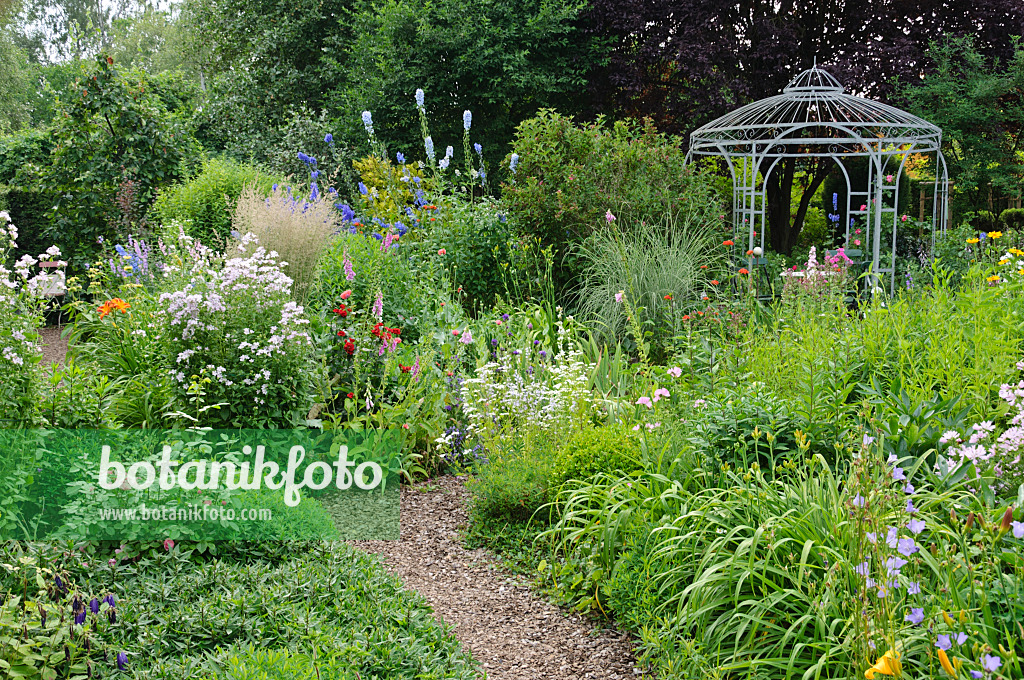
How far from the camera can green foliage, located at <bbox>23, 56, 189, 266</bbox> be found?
28.7 ft

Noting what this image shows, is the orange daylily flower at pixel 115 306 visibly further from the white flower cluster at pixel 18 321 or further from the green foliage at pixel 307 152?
the green foliage at pixel 307 152

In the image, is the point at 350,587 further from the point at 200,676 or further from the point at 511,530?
the point at 511,530

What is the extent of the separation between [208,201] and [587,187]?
394 centimetres

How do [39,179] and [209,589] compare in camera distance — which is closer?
[209,589]

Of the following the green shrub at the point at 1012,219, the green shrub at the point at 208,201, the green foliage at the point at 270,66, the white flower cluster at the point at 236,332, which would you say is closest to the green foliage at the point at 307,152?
the green foliage at the point at 270,66

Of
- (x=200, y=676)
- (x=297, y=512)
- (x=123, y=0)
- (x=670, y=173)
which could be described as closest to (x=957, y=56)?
(x=670, y=173)

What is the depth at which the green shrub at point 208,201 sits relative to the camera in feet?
25.9

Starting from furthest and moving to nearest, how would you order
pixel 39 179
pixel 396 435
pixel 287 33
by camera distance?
pixel 287 33
pixel 39 179
pixel 396 435

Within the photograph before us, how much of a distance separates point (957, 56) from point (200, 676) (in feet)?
37.3

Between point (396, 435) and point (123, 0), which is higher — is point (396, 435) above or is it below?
below

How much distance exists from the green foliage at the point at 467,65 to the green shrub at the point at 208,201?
3914 mm

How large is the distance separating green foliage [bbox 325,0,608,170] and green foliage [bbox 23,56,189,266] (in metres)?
3.87

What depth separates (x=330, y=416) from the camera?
4570 millimetres

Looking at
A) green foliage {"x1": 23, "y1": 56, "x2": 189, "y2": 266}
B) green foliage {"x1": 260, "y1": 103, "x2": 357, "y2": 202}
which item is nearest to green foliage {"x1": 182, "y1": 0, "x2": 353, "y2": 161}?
green foliage {"x1": 260, "y1": 103, "x2": 357, "y2": 202}
